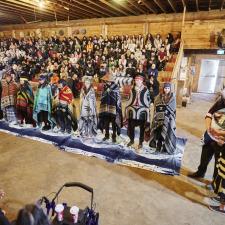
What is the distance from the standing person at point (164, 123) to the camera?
13.3 ft

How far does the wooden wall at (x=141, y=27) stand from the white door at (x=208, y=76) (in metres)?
3.07

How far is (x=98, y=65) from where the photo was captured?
32.1 feet

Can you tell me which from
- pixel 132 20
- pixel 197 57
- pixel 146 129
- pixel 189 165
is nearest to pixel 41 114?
pixel 146 129

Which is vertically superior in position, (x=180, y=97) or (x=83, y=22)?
(x=83, y=22)

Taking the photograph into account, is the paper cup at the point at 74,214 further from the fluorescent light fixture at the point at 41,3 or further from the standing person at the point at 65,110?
the fluorescent light fixture at the point at 41,3

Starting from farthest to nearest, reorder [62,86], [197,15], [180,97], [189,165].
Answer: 1. [197,15]
2. [180,97]
3. [62,86]
4. [189,165]

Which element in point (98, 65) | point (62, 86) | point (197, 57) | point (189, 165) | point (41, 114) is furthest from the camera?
point (197, 57)

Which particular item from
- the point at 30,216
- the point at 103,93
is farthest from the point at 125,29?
the point at 30,216

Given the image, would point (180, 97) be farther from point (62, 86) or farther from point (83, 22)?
point (83, 22)

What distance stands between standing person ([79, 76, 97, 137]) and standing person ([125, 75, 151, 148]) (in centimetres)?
80

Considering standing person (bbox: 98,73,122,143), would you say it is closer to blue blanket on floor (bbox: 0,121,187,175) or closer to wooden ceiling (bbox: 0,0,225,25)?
blue blanket on floor (bbox: 0,121,187,175)

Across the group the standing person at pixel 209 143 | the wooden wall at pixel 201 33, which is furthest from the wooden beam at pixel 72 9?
the standing person at pixel 209 143

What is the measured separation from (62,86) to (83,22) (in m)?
8.09

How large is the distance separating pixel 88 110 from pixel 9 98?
2289 millimetres
